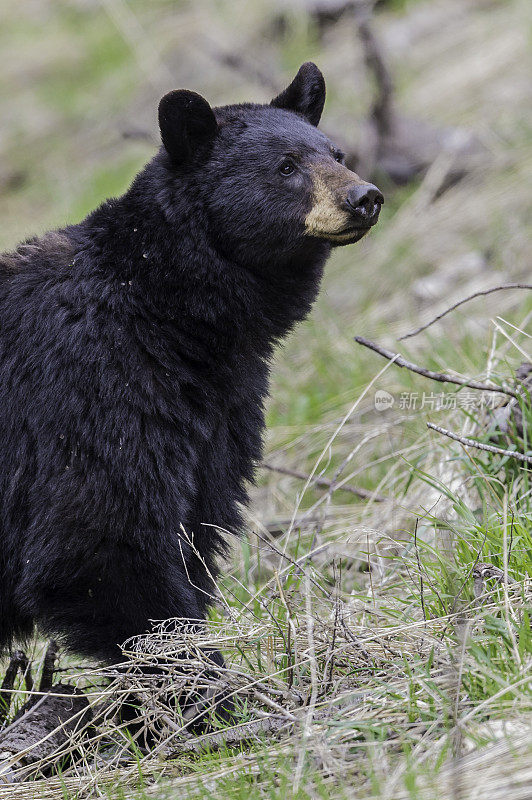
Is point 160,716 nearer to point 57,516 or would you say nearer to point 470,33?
point 57,516

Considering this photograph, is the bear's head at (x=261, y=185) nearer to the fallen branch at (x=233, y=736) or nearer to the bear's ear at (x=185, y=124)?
the bear's ear at (x=185, y=124)

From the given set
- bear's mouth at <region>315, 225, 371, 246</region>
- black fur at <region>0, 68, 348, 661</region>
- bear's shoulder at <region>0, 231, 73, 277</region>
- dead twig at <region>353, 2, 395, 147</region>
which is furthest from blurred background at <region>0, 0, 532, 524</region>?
bear's shoulder at <region>0, 231, 73, 277</region>

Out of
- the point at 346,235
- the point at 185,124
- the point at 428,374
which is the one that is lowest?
the point at 428,374

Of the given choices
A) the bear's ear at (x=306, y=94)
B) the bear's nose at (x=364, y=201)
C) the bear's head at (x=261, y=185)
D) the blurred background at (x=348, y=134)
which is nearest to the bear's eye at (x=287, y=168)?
the bear's head at (x=261, y=185)

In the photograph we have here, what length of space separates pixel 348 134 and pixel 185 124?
15.1 ft

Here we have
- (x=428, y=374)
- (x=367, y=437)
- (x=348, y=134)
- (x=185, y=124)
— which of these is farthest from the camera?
(x=348, y=134)

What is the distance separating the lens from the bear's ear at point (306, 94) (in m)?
3.02

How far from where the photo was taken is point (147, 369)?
2590 millimetres

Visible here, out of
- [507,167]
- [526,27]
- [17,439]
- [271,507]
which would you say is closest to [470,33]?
[526,27]

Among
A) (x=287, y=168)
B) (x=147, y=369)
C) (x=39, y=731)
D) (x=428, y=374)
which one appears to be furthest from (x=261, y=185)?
(x=39, y=731)

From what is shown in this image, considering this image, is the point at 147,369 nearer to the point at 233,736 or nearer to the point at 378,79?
the point at 233,736

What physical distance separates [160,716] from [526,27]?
6794mm

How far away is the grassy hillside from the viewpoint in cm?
201

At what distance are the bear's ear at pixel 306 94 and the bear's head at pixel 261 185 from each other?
12.2 inches
